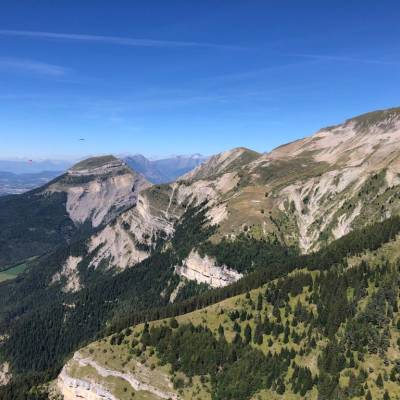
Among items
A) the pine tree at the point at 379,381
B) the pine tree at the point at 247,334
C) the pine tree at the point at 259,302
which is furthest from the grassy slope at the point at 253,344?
the pine tree at the point at 247,334

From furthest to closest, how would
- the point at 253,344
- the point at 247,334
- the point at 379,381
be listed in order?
the point at 247,334
the point at 253,344
the point at 379,381

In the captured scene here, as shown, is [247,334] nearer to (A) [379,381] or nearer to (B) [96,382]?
(A) [379,381]

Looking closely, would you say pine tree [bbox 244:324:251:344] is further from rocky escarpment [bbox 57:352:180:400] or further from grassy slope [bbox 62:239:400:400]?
rocky escarpment [bbox 57:352:180:400]

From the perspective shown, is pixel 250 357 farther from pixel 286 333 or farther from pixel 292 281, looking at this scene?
pixel 292 281

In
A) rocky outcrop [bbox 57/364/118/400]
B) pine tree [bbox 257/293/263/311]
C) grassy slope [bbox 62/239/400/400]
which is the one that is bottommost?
rocky outcrop [bbox 57/364/118/400]

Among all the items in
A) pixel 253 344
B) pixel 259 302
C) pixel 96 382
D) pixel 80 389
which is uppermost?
pixel 259 302

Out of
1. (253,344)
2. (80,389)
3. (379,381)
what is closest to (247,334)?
(253,344)

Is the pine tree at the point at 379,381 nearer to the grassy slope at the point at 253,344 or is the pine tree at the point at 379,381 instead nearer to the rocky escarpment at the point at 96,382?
the grassy slope at the point at 253,344

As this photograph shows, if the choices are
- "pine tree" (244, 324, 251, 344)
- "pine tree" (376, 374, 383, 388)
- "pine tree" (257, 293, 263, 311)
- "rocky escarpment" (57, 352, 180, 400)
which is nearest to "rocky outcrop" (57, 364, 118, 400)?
"rocky escarpment" (57, 352, 180, 400)
